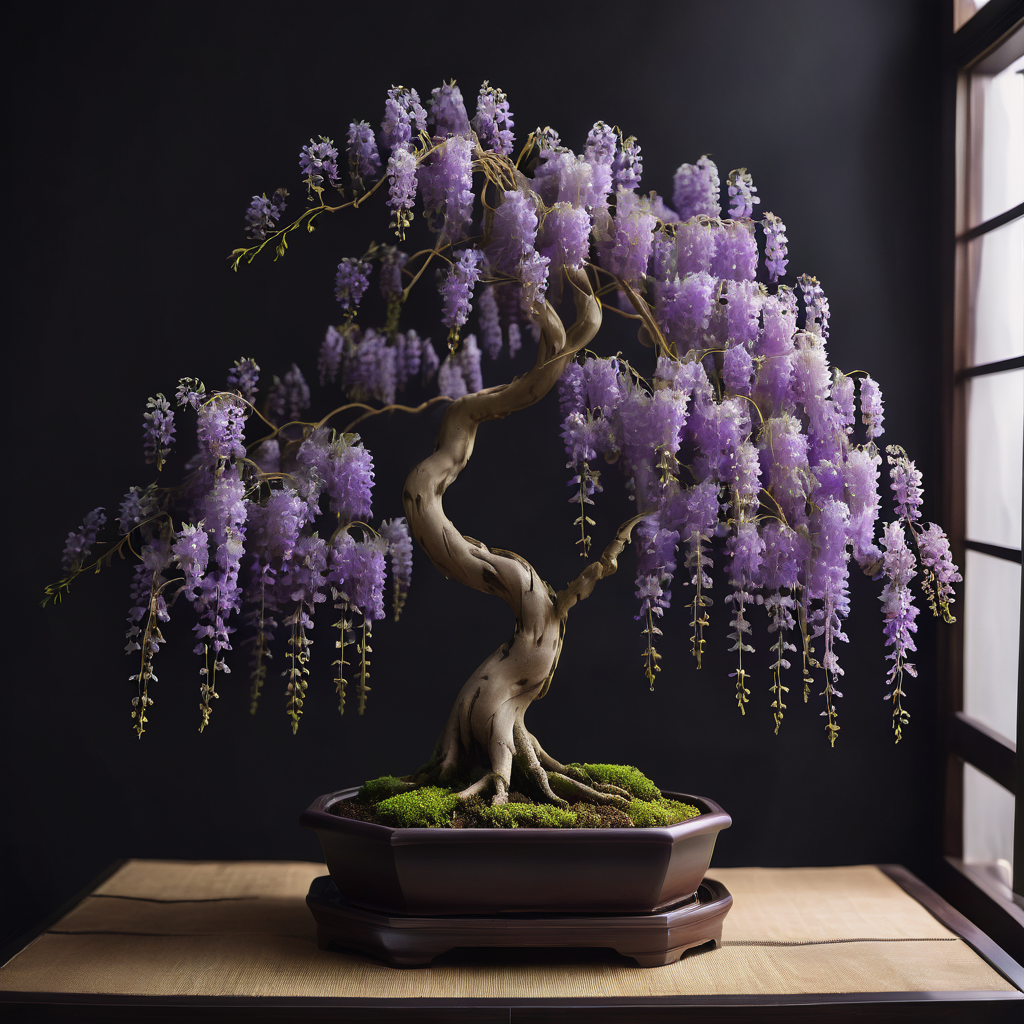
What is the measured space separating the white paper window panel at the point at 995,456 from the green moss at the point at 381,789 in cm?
160

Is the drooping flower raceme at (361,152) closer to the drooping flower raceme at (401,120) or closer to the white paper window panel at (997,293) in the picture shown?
the drooping flower raceme at (401,120)

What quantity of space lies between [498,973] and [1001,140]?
239 centimetres

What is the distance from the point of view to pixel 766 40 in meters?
2.84

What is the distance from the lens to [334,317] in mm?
2818

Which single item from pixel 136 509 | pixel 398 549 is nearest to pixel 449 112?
pixel 398 549

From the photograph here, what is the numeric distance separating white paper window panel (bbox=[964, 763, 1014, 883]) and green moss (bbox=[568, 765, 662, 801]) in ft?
3.13

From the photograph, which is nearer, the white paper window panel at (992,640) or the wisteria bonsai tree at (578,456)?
the wisteria bonsai tree at (578,456)

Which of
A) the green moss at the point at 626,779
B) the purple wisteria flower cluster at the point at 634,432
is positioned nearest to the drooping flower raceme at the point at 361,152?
the purple wisteria flower cluster at the point at 634,432

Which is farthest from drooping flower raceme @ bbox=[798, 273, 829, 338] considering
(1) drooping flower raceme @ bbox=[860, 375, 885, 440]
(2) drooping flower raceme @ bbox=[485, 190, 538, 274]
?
(2) drooping flower raceme @ bbox=[485, 190, 538, 274]

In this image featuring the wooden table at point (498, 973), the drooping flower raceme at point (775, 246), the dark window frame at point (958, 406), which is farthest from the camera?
the dark window frame at point (958, 406)

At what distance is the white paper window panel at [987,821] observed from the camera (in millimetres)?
2514

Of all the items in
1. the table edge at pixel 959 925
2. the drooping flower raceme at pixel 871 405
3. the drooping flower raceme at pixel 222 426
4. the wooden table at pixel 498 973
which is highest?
the drooping flower raceme at pixel 871 405

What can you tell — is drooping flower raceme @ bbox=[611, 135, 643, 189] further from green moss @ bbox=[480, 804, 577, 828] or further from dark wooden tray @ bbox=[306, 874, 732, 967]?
dark wooden tray @ bbox=[306, 874, 732, 967]

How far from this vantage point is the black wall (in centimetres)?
279
